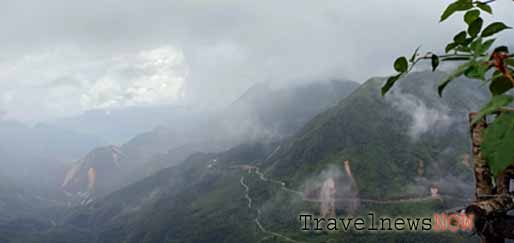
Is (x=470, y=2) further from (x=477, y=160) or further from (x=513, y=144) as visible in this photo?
→ (x=477, y=160)

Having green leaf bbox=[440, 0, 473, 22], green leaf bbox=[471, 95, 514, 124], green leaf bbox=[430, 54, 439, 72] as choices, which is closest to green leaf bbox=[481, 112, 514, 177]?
green leaf bbox=[471, 95, 514, 124]

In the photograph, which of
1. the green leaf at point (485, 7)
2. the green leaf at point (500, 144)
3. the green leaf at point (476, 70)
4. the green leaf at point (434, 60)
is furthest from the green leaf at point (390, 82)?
the green leaf at point (500, 144)

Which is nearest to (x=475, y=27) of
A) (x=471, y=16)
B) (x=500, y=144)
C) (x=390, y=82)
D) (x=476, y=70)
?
(x=471, y=16)

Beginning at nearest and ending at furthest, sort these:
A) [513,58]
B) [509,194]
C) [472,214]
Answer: [513,58], [472,214], [509,194]

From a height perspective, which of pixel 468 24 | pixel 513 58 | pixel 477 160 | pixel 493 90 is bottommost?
pixel 477 160

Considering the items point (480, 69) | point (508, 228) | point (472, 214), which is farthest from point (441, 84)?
point (508, 228)
